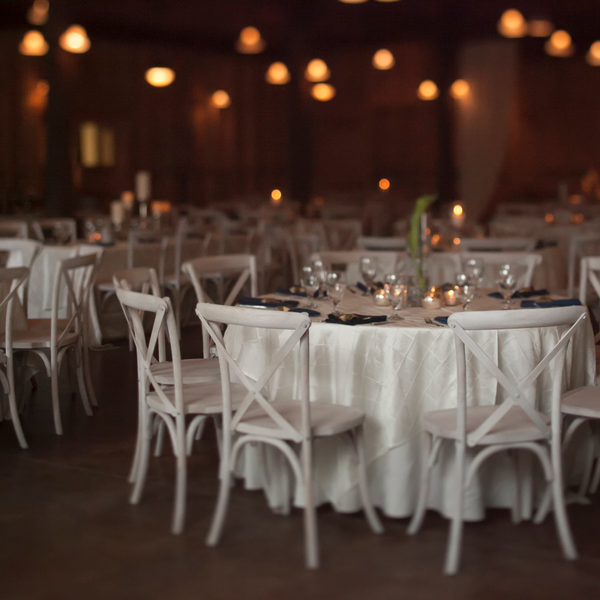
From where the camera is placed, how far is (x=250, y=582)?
9.00ft

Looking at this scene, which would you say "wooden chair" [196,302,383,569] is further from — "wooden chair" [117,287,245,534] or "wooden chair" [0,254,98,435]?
"wooden chair" [0,254,98,435]

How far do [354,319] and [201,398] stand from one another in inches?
27.1

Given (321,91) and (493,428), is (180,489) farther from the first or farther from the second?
(321,91)

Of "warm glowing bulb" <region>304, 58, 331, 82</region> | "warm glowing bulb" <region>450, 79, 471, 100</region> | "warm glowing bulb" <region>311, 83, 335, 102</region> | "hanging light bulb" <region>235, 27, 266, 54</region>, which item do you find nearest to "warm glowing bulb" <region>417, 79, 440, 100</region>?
"warm glowing bulb" <region>450, 79, 471, 100</region>

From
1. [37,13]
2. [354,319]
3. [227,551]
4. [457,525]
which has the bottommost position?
[227,551]

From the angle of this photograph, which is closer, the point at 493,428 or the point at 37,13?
the point at 493,428

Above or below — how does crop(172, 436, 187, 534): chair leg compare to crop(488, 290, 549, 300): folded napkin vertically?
below

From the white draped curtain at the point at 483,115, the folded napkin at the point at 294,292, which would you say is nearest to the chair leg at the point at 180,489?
the folded napkin at the point at 294,292

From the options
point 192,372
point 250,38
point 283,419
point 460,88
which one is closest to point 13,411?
point 192,372

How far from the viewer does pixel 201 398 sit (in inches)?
127

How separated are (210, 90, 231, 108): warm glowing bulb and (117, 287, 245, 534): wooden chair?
1084 centimetres

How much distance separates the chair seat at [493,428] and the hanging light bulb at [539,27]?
1090 cm

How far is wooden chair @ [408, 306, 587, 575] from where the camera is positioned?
274 centimetres

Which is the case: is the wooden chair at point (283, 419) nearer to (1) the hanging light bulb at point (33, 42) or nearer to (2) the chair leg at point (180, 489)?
(2) the chair leg at point (180, 489)
